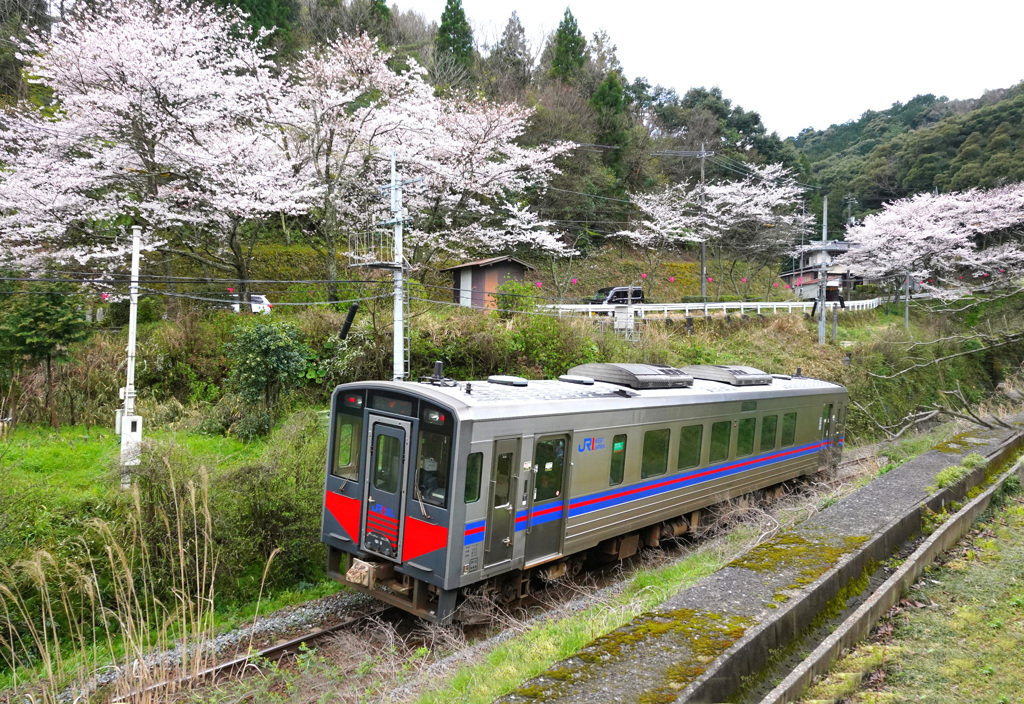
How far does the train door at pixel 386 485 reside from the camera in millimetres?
6348

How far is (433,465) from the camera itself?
6117 millimetres

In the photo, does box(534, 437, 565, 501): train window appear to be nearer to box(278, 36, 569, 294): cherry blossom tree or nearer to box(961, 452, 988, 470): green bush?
box(961, 452, 988, 470): green bush

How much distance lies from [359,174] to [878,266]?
3094 centimetres

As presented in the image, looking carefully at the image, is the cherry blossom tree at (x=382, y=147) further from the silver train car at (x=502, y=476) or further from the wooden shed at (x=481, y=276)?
the silver train car at (x=502, y=476)

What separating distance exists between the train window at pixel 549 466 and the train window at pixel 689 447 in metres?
2.39

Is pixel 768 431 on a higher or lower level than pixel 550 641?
higher

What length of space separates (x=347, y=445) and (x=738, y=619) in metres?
4.41

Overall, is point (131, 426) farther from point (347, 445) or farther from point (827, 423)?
point (827, 423)

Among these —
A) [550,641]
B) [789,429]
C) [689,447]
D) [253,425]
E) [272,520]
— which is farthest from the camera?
[253,425]

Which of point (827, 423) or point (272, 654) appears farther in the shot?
point (827, 423)

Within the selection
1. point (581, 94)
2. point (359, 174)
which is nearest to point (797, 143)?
point (581, 94)

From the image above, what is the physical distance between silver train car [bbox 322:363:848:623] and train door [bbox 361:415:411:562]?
15 millimetres

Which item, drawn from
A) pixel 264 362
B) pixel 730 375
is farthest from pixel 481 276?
pixel 730 375

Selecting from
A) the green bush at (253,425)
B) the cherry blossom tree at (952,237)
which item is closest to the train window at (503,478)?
the green bush at (253,425)
